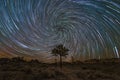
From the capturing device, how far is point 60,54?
248 ft

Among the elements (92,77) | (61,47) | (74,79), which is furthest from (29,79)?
(61,47)

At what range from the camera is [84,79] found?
36.1m

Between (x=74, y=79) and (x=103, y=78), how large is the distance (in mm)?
5408

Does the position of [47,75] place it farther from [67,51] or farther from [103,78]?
[67,51]

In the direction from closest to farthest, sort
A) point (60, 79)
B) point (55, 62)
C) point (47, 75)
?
point (60, 79) < point (47, 75) < point (55, 62)

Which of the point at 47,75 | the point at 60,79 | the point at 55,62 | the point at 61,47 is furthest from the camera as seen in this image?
the point at 55,62

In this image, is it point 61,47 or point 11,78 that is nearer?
point 11,78

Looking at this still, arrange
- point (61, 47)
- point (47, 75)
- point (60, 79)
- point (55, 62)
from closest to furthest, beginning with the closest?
point (60, 79)
point (47, 75)
point (61, 47)
point (55, 62)

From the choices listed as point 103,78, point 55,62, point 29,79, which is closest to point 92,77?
point 103,78

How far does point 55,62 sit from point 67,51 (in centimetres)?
1796

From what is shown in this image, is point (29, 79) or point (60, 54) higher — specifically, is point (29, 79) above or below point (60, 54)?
below

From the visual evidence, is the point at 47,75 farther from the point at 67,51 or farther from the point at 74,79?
the point at 67,51

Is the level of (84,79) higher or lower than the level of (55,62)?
lower

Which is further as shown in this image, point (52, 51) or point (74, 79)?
point (52, 51)
